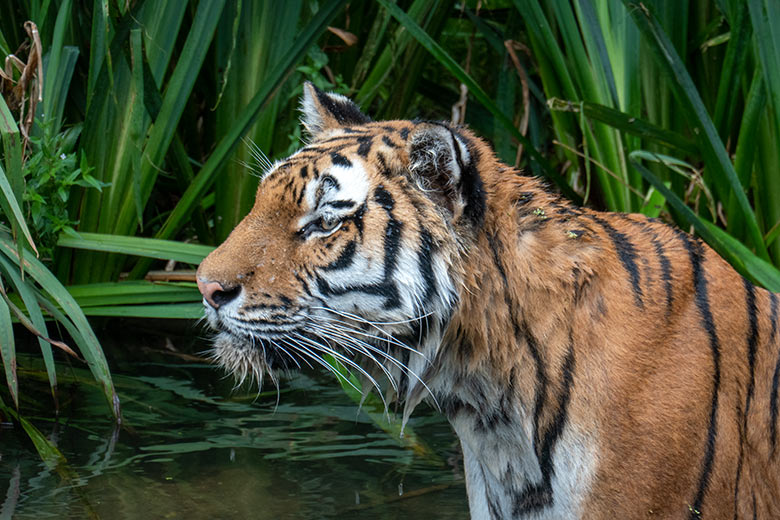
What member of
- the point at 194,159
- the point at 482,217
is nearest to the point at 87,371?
the point at 194,159

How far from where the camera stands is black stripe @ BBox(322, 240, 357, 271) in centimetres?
A: 233

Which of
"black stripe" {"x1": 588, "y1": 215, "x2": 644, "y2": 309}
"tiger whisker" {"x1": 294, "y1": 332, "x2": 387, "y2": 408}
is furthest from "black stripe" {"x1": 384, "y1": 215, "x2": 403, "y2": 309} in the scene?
"black stripe" {"x1": 588, "y1": 215, "x2": 644, "y2": 309}

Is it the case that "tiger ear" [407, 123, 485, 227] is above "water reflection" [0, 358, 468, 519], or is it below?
above

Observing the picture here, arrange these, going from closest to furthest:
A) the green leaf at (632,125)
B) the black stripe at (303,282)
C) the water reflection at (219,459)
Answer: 1. the black stripe at (303,282)
2. the water reflection at (219,459)
3. the green leaf at (632,125)

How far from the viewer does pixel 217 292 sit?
2.33m

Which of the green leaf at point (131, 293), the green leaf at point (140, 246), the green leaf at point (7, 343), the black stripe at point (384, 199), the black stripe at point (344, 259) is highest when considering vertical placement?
the black stripe at point (384, 199)

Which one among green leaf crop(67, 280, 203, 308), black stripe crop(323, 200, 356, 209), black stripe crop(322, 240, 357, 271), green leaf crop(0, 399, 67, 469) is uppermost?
black stripe crop(323, 200, 356, 209)

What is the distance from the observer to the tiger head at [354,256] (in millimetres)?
2305

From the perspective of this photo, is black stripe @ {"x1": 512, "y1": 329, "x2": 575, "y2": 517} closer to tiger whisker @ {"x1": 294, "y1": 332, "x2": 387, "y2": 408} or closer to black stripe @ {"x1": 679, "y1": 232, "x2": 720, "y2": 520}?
black stripe @ {"x1": 679, "y1": 232, "x2": 720, "y2": 520}

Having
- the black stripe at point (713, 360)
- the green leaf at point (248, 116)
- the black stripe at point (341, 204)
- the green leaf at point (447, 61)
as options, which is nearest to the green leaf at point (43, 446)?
the green leaf at point (248, 116)

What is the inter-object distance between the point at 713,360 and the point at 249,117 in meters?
2.03

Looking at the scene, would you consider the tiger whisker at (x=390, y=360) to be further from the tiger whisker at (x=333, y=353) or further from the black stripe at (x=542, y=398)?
the black stripe at (x=542, y=398)

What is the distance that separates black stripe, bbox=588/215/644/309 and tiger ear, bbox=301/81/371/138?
0.73 metres

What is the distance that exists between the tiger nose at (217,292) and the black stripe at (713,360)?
1087 millimetres
